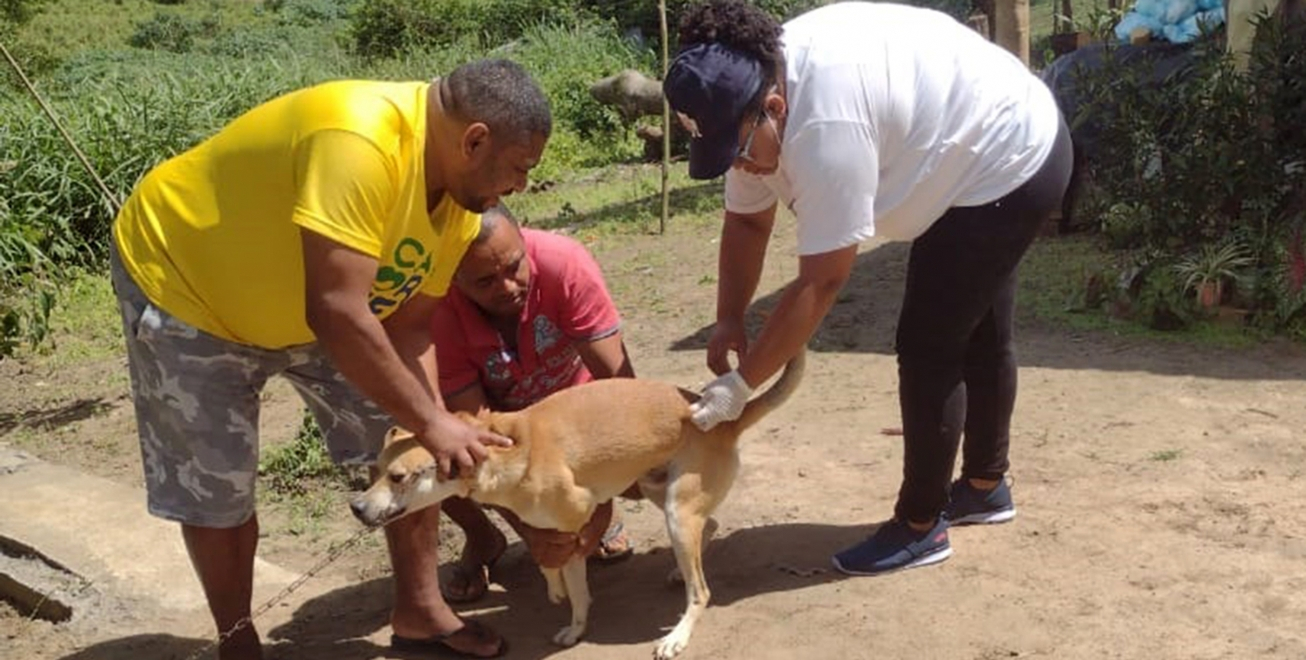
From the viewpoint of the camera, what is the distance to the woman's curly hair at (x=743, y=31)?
11.3ft

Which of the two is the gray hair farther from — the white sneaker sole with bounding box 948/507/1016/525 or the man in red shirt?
the white sneaker sole with bounding box 948/507/1016/525

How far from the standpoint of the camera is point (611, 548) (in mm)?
4664

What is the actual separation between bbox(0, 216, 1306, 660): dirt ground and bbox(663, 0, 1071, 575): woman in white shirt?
312mm

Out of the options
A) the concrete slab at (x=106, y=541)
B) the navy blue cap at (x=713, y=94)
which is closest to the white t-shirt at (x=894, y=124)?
the navy blue cap at (x=713, y=94)

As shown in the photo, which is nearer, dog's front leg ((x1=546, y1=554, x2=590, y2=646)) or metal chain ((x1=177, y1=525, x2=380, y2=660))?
metal chain ((x1=177, y1=525, x2=380, y2=660))

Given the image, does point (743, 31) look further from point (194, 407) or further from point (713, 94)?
point (194, 407)

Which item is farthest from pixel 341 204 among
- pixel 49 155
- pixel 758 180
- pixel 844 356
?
pixel 49 155

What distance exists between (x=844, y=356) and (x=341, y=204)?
4.00 meters

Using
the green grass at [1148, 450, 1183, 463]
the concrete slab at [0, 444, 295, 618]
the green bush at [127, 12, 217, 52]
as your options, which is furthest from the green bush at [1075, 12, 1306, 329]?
the green bush at [127, 12, 217, 52]

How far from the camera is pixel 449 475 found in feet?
12.0

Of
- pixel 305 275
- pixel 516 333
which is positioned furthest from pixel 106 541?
pixel 305 275

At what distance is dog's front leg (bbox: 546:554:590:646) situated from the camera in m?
4.06

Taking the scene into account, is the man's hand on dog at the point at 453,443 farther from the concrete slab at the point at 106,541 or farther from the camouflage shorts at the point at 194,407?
the concrete slab at the point at 106,541

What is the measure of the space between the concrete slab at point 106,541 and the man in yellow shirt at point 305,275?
31.9 inches
